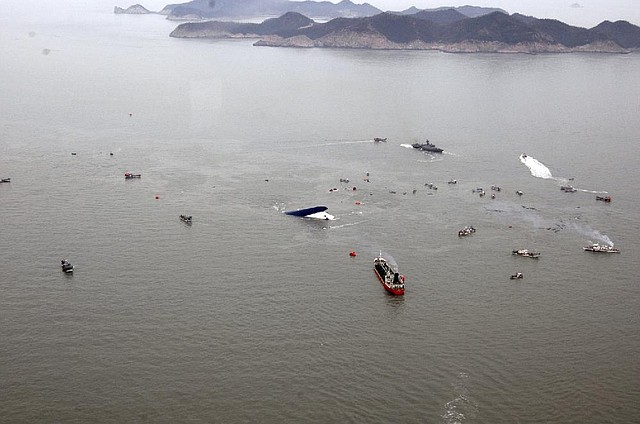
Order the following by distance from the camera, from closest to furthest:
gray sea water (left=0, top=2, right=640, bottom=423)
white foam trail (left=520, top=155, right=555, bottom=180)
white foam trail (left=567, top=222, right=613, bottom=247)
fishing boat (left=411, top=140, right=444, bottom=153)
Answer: gray sea water (left=0, top=2, right=640, bottom=423), white foam trail (left=567, top=222, right=613, bottom=247), white foam trail (left=520, top=155, right=555, bottom=180), fishing boat (left=411, top=140, right=444, bottom=153)

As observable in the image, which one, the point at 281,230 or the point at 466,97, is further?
the point at 466,97

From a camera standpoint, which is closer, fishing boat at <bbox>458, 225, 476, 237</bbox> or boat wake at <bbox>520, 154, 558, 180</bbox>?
fishing boat at <bbox>458, 225, 476, 237</bbox>

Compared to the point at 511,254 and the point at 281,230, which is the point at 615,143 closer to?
the point at 511,254

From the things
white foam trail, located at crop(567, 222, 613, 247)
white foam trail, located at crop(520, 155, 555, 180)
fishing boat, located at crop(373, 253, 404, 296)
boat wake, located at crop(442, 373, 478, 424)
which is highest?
white foam trail, located at crop(520, 155, 555, 180)

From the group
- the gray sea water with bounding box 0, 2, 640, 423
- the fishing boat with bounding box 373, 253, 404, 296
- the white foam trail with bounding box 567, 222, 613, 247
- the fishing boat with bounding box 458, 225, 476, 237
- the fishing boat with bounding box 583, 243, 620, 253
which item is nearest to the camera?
the gray sea water with bounding box 0, 2, 640, 423

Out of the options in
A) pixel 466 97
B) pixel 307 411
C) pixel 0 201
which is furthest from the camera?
pixel 466 97

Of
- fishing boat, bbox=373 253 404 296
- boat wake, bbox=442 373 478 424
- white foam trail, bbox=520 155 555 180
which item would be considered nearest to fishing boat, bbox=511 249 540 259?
fishing boat, bbox=373 253 404 296

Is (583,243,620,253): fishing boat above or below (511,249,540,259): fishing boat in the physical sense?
above

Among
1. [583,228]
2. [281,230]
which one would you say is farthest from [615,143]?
[281,230]

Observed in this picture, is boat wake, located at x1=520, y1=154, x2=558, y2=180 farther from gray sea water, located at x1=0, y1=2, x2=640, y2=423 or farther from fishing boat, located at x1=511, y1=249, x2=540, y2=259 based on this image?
fishing boat, located at x1=511, y1=249, x2=540, y2=259
